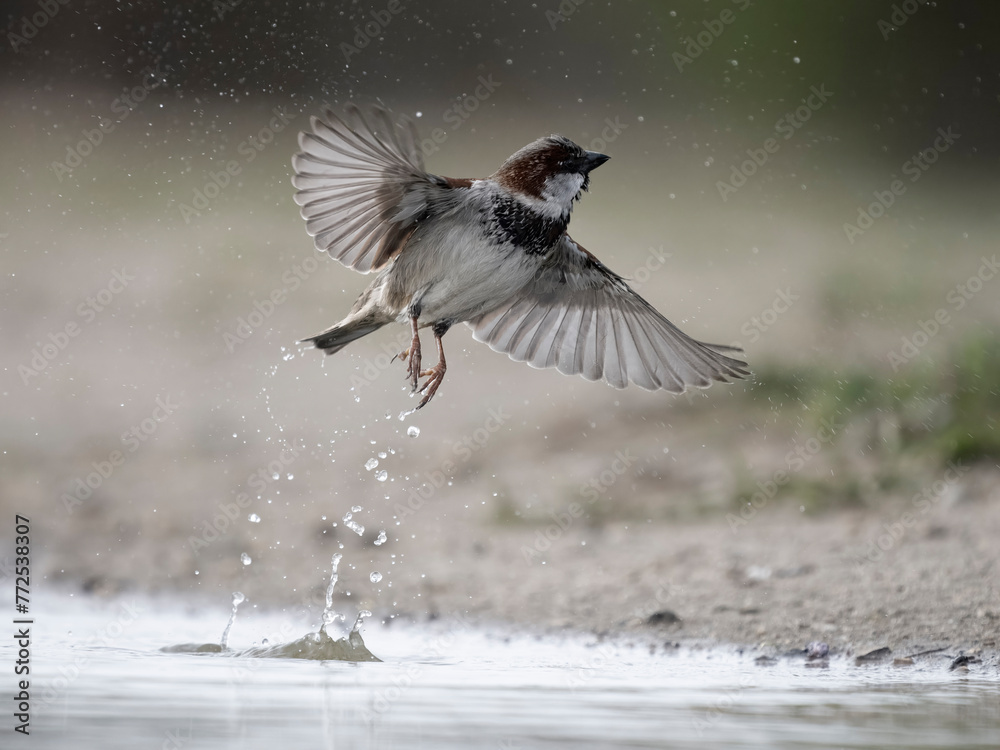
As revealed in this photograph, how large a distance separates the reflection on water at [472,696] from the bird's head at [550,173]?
1.66m

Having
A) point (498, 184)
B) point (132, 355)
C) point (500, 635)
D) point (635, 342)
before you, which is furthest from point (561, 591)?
point (132, 355)

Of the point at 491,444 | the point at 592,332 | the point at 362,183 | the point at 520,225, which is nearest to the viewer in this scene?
the point at 362,183

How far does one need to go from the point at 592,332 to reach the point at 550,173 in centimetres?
88

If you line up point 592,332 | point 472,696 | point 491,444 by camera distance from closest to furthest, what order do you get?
point 472,696 < point 592,332 < point 491,444

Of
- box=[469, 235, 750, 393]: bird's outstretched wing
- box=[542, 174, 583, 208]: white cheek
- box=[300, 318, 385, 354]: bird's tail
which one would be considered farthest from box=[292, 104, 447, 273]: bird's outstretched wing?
box=[469, 235, 750, 393]: bird's outstretched wing

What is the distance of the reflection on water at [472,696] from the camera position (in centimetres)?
288

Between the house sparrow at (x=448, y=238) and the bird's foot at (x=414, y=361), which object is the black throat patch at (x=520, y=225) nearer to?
the house sparrow at (x=448, y=238)

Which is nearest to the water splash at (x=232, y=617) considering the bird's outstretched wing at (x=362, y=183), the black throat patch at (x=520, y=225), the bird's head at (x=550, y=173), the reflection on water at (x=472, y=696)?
the reflection on water at (x=472, y=696)

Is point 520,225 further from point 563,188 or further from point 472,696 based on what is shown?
point 472,696

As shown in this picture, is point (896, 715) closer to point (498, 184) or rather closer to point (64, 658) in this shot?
point (498, 184)

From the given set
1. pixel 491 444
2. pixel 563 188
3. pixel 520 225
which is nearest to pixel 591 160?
pixel 563 188

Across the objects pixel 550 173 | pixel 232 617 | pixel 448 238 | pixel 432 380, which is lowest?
pixel 232 617

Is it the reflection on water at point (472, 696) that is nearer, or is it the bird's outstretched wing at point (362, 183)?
the reflection on water at point (472, 696)

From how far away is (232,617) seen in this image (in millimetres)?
4715
